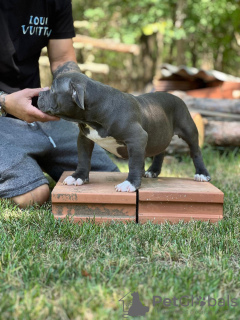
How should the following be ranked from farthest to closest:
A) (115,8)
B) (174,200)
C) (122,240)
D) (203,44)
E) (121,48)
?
(203,44) < (115,8) < (121,48) < (174,200) < (122,240)

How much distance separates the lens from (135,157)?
2613 millimetres

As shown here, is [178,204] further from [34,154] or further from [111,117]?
[34,154]

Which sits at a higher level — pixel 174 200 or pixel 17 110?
pixel 17 110

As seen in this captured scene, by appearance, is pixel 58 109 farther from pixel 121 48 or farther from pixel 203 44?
pixel 203 44

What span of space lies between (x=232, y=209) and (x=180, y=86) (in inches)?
149

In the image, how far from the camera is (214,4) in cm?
871

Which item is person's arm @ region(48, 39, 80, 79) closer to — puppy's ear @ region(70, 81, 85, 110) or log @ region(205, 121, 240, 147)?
puppy's ear @ region(70, 81, 85, 110)

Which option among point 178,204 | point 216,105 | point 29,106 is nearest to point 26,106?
point 29,106

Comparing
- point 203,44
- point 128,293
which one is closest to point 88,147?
point 128,293

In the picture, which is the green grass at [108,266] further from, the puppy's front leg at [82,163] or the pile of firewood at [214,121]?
the pile of firewood at [214,121]

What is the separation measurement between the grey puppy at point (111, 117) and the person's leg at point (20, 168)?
314 mm

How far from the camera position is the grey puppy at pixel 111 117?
2473 millimetres

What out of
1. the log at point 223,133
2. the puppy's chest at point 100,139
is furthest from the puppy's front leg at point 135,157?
the log at point 223,133

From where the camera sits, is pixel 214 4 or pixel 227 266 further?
pixel 214 4
